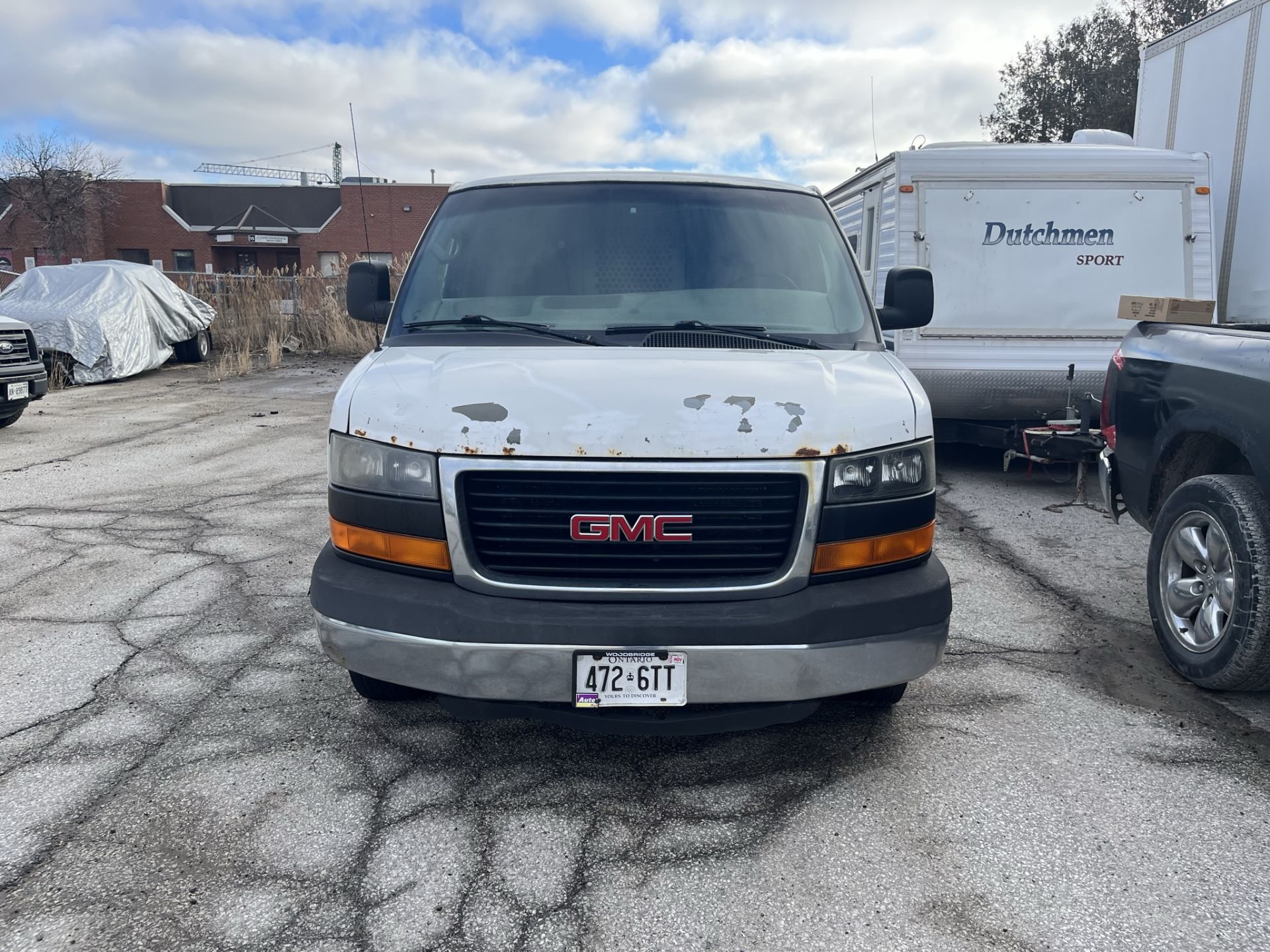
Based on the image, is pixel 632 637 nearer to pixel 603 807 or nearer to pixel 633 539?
pixel 633 539

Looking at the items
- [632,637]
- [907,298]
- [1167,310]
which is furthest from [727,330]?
[1167,310]

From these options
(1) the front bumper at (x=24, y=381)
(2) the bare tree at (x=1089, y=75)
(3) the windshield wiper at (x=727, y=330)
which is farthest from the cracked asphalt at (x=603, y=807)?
(2) the bare tree at (x=1089, y=75)

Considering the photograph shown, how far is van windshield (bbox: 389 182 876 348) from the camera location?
11.9ft

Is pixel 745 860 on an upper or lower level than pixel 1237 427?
lower

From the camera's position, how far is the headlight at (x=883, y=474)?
108 inches

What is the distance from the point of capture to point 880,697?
3.35m

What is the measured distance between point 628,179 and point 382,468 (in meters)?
1.87

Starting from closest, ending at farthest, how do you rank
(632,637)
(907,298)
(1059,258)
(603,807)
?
(632,637), (603,807), (907,298), (1059,258)

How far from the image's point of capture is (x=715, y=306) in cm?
364

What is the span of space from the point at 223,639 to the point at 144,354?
13475 millimetres

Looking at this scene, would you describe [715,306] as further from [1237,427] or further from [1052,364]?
[1052,364]

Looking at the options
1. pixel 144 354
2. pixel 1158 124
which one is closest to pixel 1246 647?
pixel 1158 124

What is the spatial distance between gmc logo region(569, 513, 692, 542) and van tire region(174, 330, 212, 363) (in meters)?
17.1

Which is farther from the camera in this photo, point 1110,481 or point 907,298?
point 1110,481
